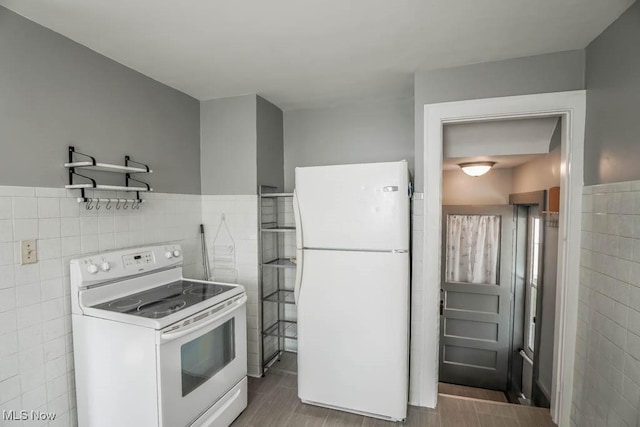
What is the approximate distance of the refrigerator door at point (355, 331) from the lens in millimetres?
1960

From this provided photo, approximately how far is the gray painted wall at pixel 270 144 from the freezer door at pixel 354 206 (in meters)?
0.68

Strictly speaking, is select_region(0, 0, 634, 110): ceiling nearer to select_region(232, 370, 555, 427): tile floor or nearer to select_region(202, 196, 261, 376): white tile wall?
select_region(202, 196, 261, 376): white tile wall

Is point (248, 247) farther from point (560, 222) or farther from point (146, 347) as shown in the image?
point (560, 222)

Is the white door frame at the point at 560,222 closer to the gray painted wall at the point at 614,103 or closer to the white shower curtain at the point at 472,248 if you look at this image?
the gray painted wall at the point at 614,103

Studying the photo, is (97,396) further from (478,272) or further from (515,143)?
(478,272)

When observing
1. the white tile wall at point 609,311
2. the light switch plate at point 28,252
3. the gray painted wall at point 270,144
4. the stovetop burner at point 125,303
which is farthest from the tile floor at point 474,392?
the light switch plate at point 28,252

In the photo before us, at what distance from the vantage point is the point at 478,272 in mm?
3607

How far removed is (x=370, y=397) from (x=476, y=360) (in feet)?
7.26

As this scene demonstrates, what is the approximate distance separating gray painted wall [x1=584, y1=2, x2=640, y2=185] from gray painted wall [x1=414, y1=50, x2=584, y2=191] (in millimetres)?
104

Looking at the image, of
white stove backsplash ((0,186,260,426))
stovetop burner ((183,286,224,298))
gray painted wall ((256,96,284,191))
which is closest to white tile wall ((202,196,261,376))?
gray painted wall ((256,96,284,191))

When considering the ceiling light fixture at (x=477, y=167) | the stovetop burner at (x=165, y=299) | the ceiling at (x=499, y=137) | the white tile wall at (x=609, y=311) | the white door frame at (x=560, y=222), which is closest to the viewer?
the white tile wall at (x=609, y=311)

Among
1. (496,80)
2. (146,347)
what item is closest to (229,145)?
(146,347)

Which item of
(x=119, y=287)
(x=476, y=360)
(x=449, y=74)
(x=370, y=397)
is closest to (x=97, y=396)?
(x=119, y=287)

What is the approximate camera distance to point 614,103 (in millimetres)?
1552
